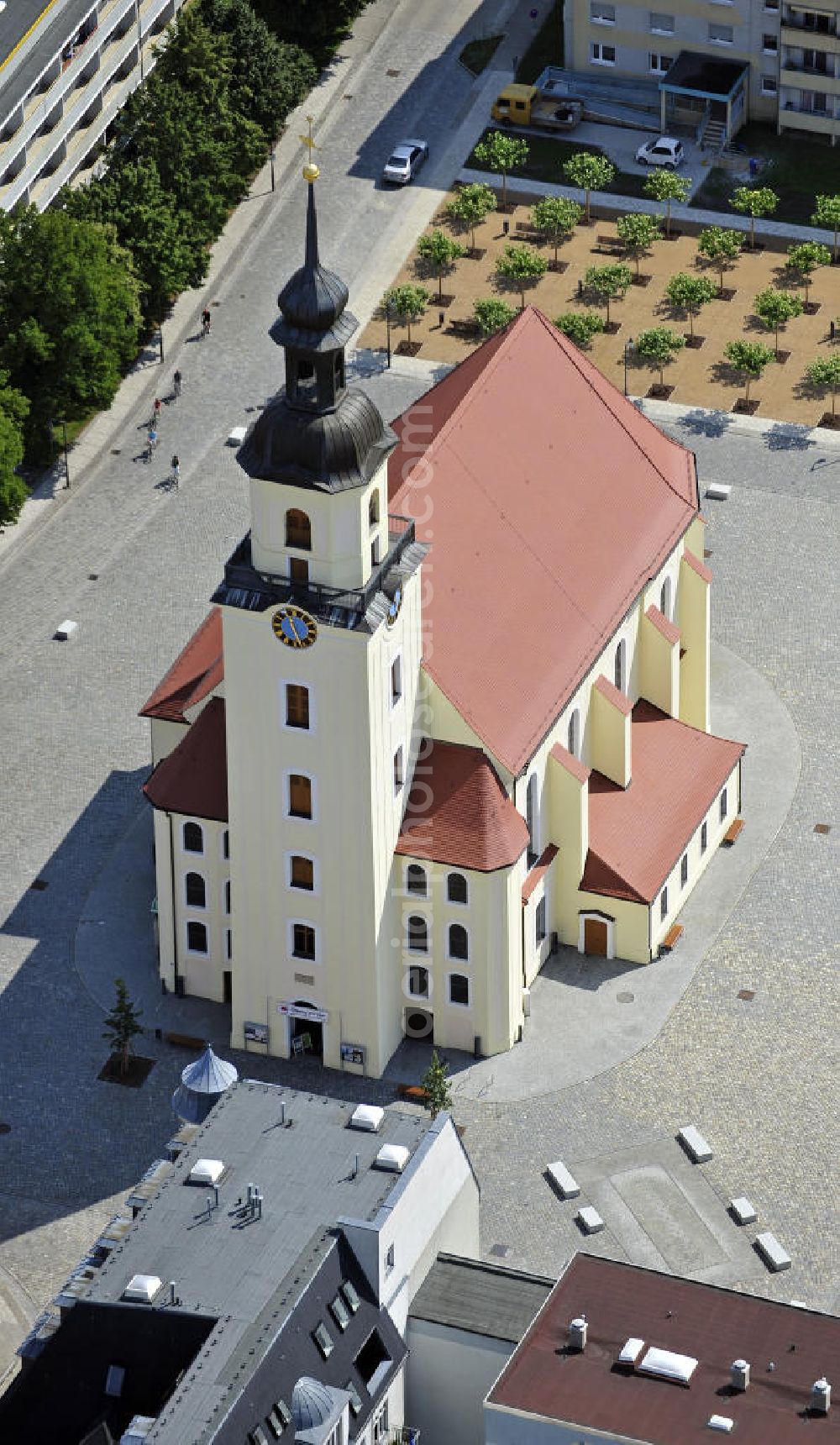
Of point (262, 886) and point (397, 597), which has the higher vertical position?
point (397, 597)

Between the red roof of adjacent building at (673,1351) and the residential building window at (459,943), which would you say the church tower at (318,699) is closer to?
the residential building window at (459,943)

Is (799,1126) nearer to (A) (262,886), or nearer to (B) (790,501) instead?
(A) (262,886)

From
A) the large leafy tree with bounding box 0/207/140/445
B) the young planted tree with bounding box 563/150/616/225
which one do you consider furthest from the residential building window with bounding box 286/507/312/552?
the young planted tree with bounding box 563/150/616/225

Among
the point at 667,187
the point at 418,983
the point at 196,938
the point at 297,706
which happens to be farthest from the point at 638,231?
the point at 297,706

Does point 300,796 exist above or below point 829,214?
below

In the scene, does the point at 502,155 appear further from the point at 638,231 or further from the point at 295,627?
the point at 295,627

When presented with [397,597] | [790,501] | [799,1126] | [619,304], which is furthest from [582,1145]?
[619,304]
